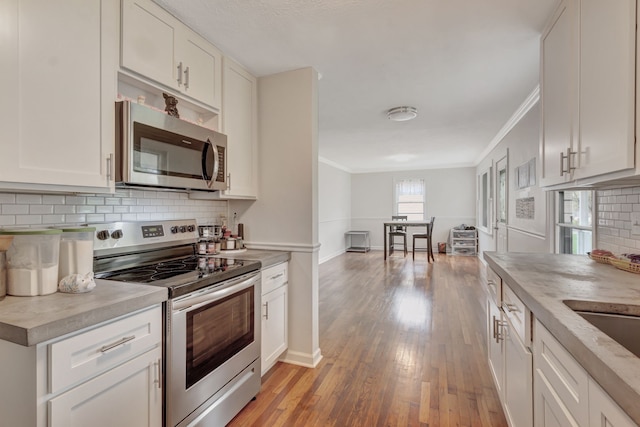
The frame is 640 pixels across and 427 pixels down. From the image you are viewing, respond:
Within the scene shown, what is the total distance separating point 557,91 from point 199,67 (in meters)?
2.09

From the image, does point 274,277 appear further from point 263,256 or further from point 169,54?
point 169,54

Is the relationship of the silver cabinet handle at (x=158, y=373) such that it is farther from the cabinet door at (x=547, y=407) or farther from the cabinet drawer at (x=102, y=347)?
the cabinet door at (x=547, y=407)

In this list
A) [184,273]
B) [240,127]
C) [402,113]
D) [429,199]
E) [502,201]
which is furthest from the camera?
[429,199]

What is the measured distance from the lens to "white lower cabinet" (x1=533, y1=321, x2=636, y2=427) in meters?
0.66

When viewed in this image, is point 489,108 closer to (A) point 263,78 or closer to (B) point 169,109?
(A) point 263,78

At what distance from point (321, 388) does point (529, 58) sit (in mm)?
2779

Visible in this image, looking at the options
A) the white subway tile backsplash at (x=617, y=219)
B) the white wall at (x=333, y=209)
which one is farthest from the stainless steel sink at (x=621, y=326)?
the white wall at (x=333, y=209)

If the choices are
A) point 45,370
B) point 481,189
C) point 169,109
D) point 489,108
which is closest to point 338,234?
point 481,189

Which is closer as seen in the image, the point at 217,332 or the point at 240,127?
the point at 217,332

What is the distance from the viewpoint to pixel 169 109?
1.80m

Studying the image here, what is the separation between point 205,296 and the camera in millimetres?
1497

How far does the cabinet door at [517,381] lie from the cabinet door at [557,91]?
873 mm

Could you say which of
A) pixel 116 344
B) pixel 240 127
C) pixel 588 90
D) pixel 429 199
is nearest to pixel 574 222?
pixel 588 90

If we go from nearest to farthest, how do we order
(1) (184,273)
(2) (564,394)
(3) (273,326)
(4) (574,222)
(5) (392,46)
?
(2) (564,394) → (1) (184,273) → (5) (392,46) → (3) (273,326) → (4) (574,222)
